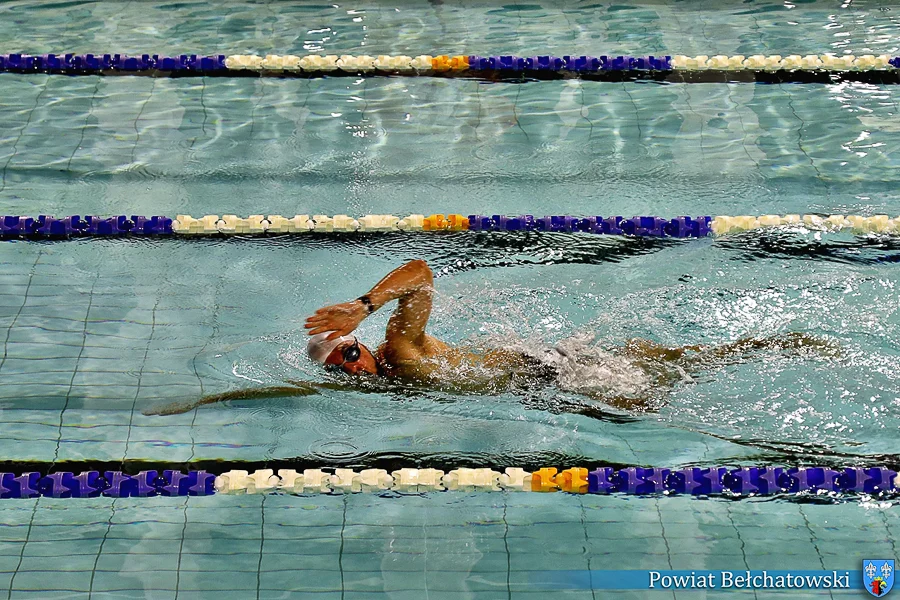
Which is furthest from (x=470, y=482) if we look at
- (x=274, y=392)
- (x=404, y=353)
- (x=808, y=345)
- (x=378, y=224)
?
(x=378, y=224)

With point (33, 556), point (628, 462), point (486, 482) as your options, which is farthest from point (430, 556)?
point (33, 556)

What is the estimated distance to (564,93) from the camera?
5602 millimetres

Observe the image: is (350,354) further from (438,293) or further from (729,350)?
(729,350)

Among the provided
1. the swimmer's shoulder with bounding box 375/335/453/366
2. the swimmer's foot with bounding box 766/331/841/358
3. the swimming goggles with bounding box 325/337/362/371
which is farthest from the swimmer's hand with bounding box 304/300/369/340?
the swimmer's foot with bounding box 766/331/841/358

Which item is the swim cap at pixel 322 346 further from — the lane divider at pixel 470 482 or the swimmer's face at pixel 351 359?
the lane divider at pixel 470 482

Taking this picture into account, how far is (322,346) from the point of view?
3342 millimetres

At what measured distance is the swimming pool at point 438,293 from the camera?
300 cm

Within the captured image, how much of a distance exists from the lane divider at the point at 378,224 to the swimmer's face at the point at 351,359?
1119 millimetres

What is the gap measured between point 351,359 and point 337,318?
15.8 inches

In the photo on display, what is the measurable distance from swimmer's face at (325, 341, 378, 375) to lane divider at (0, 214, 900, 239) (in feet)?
3.67

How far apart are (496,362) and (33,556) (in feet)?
5.32

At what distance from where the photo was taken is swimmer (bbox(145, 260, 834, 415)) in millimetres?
3354

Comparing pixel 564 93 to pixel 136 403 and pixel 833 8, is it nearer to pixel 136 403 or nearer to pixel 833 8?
pixel 833 8

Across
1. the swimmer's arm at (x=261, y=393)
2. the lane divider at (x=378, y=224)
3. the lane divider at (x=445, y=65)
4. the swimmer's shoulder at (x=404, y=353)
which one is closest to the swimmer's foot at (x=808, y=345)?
the lane divider at (x=378, y=224)
